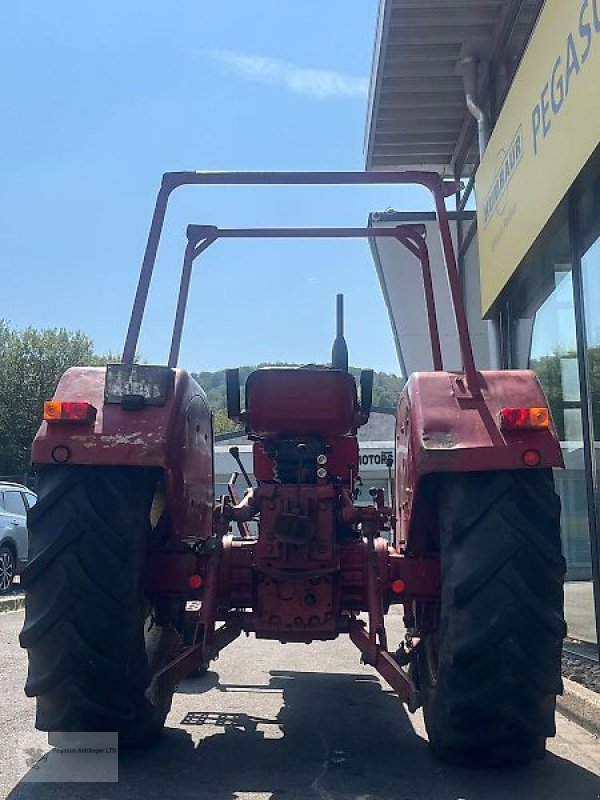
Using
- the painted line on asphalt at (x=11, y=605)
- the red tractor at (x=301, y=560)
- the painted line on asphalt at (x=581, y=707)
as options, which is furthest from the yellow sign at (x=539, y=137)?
the painted line on asphalt at (x=11, y=605)

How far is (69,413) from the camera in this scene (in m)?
4.29

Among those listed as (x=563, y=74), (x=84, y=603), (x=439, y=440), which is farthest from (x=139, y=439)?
(x=563, y=74)

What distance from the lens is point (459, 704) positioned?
4.09 metres

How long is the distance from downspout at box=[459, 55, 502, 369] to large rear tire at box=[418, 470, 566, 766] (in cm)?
609

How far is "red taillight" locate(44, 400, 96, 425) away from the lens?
14.1 feet

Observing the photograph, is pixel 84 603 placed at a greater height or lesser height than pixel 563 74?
lesser

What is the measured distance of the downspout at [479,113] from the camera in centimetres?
1020

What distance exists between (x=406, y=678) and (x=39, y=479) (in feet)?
6.37

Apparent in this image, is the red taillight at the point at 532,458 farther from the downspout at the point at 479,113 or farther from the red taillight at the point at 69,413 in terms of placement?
the downspout at the point at 479,113

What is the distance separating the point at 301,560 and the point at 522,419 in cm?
131

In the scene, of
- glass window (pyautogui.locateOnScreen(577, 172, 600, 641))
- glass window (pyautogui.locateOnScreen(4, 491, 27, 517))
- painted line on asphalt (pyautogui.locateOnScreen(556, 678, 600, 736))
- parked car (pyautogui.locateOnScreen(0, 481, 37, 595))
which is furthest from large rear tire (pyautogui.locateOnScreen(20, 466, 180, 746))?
glass window (pyautogui.locateOnScreen(4, 491, 27, 517))

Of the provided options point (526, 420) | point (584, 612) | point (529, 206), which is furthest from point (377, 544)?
point (529, 206)

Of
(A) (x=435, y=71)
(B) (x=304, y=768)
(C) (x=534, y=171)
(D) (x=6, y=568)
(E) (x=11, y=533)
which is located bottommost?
(B) (x=304, y=768)

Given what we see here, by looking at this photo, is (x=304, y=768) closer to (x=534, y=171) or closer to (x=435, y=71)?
(x=534, y=171)
